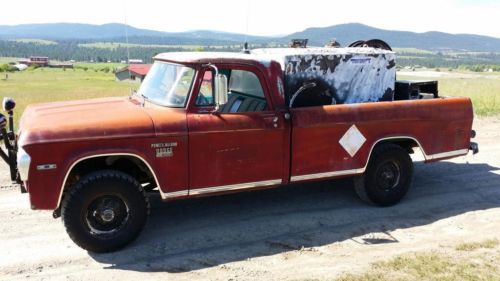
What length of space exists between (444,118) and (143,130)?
4269 millimetres

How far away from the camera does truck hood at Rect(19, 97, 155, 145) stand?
456 cm

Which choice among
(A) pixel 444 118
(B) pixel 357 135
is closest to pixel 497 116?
(A) pixel 444 118

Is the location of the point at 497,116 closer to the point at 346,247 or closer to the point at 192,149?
the point at 346,247

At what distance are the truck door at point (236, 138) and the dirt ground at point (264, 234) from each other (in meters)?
0.64

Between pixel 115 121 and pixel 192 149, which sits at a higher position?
pixel 115 121

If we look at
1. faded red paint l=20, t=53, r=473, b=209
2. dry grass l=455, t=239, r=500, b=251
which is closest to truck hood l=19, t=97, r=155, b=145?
faded red paint l=20, t=53, r=473, b=209

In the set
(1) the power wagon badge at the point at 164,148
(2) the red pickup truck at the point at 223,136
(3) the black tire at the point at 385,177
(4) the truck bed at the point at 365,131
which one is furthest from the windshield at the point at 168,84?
(3) the black tire at the point at 385,177

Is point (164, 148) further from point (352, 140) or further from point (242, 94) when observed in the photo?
point (352, 140)

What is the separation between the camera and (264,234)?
5527 millimetres

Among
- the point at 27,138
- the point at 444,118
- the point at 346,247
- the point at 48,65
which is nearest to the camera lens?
the point at 27,138

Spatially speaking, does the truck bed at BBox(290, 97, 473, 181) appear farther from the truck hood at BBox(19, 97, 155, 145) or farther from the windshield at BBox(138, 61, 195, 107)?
the truck hood at BBox(19, 97, 155, 145)

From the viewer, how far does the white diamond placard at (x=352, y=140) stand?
19.5 ft

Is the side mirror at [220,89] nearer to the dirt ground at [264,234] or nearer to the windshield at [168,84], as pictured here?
the windshield at [168,84]

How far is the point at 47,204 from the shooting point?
15.1ft
